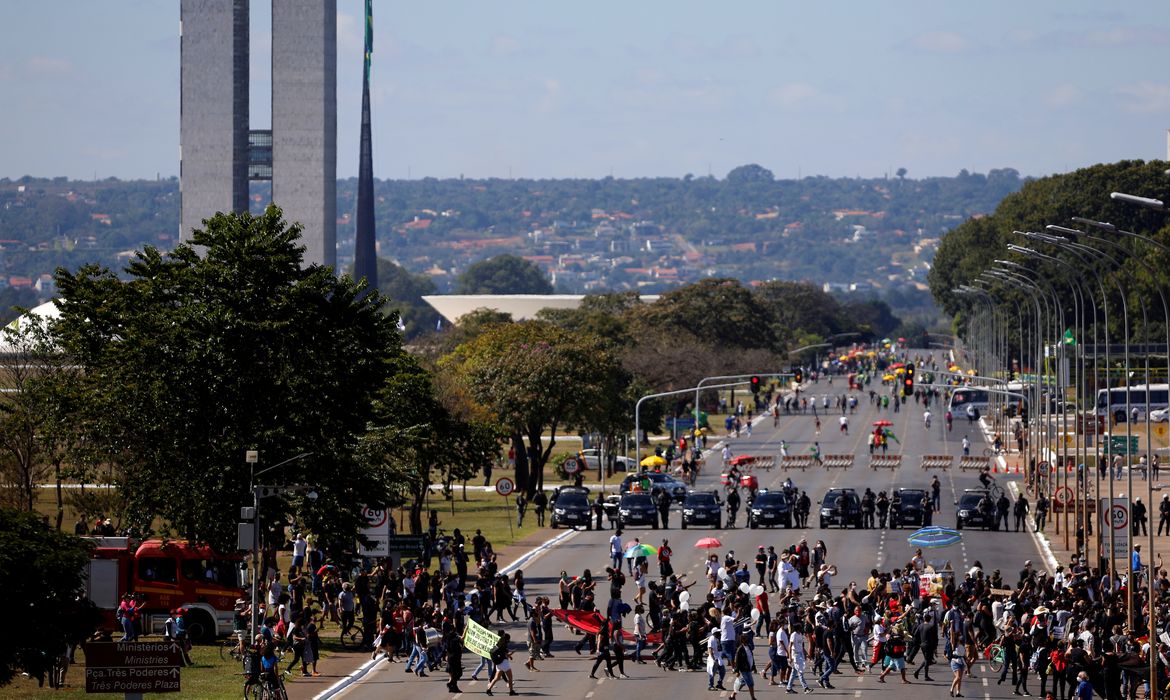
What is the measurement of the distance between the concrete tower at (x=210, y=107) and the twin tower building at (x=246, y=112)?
91 mm

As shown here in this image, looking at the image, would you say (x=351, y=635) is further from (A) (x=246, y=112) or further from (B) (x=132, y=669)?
(A) (x=246, y=112)

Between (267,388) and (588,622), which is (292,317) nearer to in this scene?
(267,388)

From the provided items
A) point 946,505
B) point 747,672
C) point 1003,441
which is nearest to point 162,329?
point 747,672

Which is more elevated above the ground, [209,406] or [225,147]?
[225,147]

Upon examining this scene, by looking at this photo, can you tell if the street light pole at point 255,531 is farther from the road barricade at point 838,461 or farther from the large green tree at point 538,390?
the road barricade at point 838,461

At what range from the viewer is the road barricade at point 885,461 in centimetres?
9675

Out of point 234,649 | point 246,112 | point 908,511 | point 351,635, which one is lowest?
point 351,635

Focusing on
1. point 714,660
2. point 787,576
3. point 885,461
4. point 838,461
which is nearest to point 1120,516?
→ point 787,576

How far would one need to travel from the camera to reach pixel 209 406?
45.1m

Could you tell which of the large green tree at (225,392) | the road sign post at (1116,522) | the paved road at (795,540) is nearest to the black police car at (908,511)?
the paved road at (795,540)

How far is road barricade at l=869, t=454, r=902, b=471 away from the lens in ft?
317

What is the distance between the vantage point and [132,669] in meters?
29.5

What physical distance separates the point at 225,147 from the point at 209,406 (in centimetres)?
13384

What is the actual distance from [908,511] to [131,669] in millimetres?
41055
